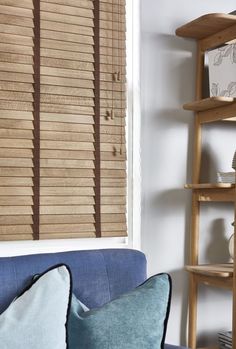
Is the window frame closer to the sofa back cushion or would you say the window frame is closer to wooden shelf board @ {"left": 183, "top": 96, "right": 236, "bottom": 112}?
wooden shelf board @ {"left": 183, "top": 96, "right": 236, "bottom": 112}

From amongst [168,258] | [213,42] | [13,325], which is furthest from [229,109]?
[13,325]

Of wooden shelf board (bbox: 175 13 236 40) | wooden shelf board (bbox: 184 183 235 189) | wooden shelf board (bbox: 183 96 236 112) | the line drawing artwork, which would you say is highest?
wooden shelf board (bbox: 175 13 236 40)

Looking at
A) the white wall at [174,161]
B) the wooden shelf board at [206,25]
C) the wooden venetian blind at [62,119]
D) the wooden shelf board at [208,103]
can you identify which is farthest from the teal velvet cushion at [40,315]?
the wooden shelf board at [206,25]

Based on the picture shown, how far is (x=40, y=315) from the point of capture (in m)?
1.65

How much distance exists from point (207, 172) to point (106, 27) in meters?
0.81

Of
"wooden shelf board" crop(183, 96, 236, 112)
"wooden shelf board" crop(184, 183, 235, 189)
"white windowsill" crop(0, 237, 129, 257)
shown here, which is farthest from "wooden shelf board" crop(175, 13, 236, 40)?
"white windowsill" crop(0, 237, 129, 257)

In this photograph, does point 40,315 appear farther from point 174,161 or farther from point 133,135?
point 174,161

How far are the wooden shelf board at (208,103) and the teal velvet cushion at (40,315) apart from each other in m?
1.02

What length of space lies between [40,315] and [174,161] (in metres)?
1.19

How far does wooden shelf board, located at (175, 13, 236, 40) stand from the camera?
2418 mm

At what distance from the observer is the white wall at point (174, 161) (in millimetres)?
2592

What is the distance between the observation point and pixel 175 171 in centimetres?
265

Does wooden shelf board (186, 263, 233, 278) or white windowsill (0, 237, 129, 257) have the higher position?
white windowsill (0, 237, 129, 257)

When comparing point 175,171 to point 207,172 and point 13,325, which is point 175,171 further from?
point 13,325
